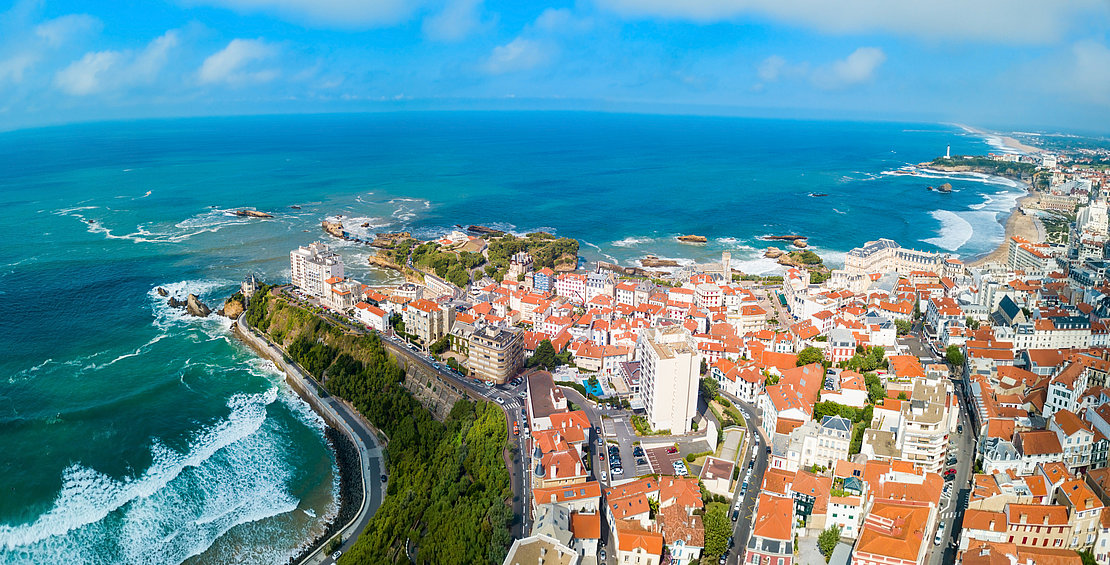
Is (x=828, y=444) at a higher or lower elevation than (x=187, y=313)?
higher

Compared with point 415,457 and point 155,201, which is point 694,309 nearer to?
point 415,457

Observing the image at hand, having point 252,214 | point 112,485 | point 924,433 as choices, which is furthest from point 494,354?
point 252,214

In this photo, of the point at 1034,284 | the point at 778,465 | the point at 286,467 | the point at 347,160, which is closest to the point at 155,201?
the point at 347,160

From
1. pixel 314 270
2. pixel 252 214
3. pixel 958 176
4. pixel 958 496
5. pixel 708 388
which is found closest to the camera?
pixel 958 496

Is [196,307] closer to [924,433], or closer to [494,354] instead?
[494,354]

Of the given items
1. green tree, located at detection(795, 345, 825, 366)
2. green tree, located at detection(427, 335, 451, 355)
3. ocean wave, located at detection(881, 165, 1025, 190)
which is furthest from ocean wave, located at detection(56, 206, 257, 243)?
ocean wave, located at detection(881, 165, 1025, 190)

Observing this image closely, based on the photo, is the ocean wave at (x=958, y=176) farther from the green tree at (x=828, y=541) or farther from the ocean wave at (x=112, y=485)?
the ocean wave at (x=112, y=485)
